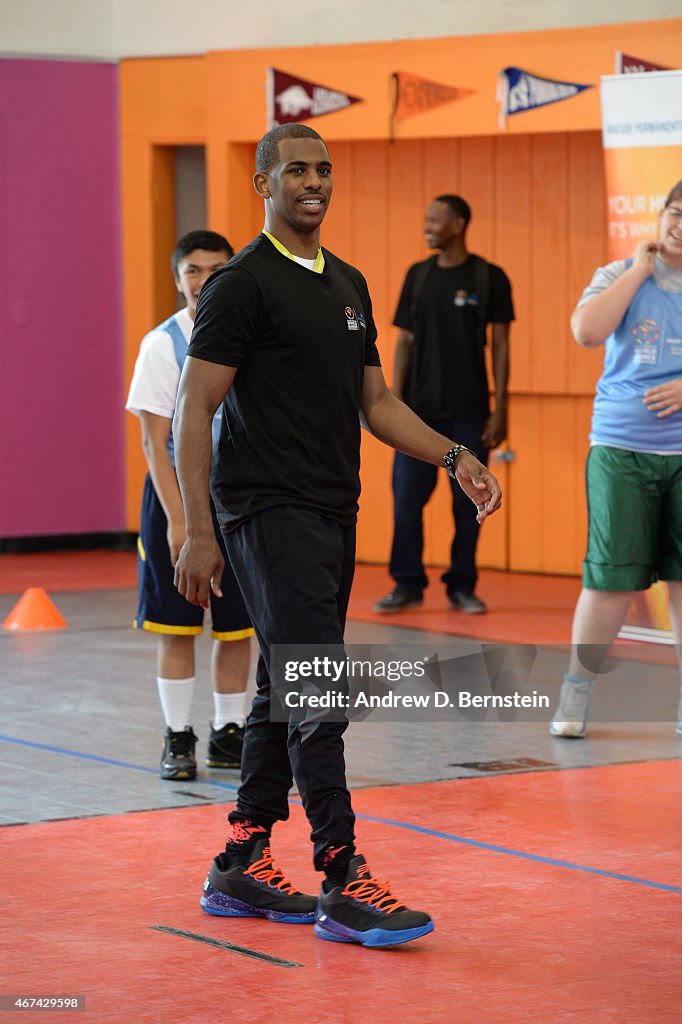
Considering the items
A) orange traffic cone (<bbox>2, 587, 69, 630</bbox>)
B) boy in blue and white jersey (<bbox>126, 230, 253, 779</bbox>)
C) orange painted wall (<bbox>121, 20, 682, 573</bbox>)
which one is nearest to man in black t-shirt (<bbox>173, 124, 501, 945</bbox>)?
boy in blue and white jersey (<bbox>126, 230, 253, 779</bbox>)

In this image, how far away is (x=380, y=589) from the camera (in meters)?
11.5

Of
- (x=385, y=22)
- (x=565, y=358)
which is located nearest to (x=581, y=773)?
(x=565, y=358)

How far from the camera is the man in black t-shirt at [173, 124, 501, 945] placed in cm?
442

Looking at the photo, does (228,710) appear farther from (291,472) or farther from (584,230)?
(584,230)

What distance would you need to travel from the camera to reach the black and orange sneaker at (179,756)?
626cm

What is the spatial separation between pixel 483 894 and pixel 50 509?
9028 millimetres

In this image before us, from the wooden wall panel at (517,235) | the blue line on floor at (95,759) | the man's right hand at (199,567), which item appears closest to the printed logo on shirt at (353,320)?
the man's right hand at (199,567)

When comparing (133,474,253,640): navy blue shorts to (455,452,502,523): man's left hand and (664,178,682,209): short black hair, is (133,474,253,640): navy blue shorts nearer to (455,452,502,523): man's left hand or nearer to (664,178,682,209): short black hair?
(455,452,502,523): man's left hand

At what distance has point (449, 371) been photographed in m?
10.3

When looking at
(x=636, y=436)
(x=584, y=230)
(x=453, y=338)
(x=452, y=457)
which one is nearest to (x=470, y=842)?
(x=452, y=457)

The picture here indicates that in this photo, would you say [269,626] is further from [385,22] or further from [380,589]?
[385,22]

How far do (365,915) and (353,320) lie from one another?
1.41 m

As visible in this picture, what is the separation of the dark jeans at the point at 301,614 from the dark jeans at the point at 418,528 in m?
5.83

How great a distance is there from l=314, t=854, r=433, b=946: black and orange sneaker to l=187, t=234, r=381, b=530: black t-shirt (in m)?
0.87
